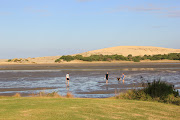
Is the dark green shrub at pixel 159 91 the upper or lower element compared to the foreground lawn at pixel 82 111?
upper

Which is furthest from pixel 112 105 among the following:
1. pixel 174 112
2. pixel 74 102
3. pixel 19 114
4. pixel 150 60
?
pixel 150 60

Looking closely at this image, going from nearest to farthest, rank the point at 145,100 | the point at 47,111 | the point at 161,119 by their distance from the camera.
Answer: the point at 161,119, the point at 47,111, the point at 145,100

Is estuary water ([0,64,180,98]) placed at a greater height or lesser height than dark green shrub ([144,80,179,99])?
lesser

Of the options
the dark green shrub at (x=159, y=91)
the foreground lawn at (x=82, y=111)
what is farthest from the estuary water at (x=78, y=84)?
the foreground lawn at (x=82, y=111)

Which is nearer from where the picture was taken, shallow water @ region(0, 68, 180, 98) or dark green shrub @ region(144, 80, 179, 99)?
dark green shrub @ region(144, 80, 179, 99)

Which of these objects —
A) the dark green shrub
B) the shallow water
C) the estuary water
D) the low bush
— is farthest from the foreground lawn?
the shallow water

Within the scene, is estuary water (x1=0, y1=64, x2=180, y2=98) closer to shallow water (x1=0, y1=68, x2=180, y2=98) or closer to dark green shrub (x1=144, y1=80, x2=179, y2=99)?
shallow water (x1=0, y1=68, x2=180, y2=98)

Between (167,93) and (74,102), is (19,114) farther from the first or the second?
(167,93)

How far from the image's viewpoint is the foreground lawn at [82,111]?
9125 mm

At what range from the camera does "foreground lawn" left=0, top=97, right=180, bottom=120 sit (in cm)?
912

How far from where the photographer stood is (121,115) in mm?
9570

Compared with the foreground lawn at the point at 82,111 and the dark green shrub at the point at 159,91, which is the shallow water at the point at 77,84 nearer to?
the dark green shrub at the point at 159,91

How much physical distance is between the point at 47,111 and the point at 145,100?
572cm

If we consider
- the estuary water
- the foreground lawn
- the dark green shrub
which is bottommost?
the estuary water
